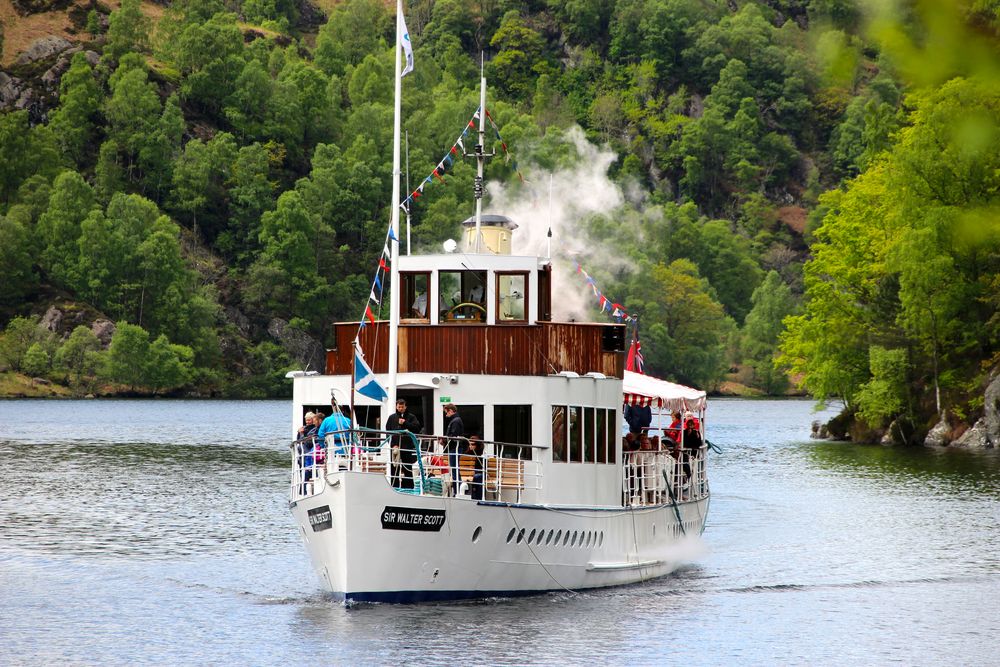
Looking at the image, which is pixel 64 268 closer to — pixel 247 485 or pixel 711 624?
pixel 247 485

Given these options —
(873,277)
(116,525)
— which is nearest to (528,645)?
(116,525)

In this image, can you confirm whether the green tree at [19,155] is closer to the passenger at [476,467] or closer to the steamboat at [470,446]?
the steamboat at [470,446]

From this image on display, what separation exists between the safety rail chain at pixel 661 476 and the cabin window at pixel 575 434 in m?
1.95

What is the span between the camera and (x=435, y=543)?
25.7m

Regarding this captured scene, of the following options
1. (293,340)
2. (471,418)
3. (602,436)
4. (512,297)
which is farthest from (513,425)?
(293,340)

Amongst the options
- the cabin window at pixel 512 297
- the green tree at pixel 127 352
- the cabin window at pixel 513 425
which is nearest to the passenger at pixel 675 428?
the cabin window at pixel 512 297

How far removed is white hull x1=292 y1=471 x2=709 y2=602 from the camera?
24.9 meters

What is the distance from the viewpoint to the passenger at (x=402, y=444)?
26141 millimetres

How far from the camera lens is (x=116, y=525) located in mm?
48219

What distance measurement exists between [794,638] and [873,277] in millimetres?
65634

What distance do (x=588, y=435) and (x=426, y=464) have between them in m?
4.05

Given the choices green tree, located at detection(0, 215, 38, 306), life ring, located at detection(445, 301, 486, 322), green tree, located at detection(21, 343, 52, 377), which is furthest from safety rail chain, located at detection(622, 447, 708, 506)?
green tree, located at detection(0, 215, 38, 306)

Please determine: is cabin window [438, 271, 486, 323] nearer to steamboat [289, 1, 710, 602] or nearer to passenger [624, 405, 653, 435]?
steamboat [289, 1, 710, 602]

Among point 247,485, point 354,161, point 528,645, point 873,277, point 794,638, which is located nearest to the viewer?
point 528,645
